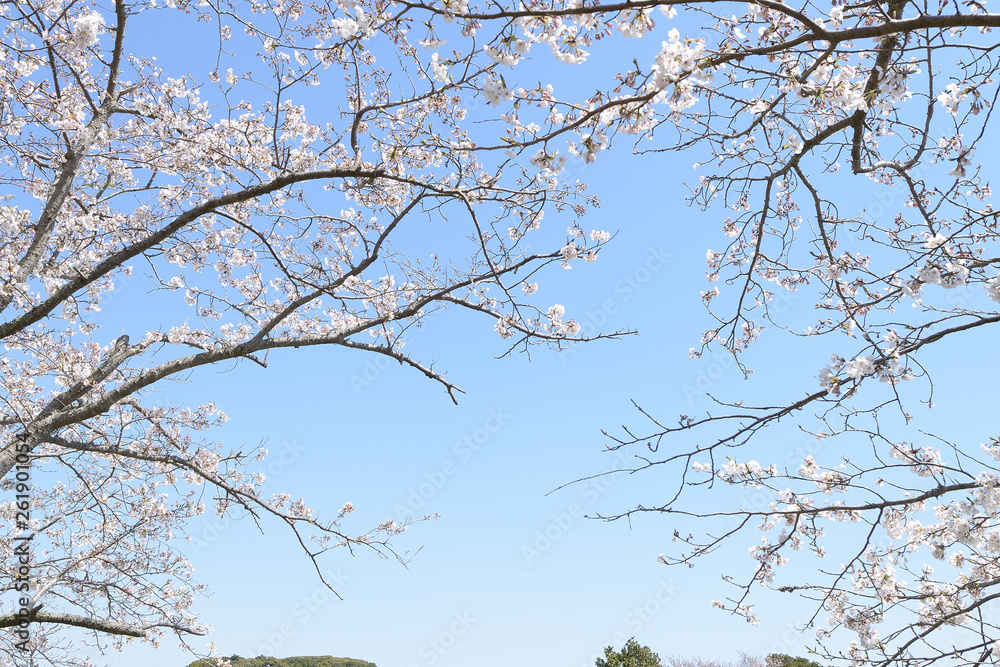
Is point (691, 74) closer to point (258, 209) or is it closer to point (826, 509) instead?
point (826, 509)

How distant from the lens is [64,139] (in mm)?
4992

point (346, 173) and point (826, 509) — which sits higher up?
point (346, 173)

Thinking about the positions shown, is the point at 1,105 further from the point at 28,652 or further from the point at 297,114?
the point at 28,652

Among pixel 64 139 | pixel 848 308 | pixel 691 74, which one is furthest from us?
pixel 64 139

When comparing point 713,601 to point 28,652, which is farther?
point 28,652

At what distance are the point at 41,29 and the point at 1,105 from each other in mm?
962

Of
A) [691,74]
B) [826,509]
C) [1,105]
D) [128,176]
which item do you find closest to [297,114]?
Result: [128,176]

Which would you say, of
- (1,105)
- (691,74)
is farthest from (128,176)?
(691,74)

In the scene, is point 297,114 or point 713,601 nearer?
point 713,601

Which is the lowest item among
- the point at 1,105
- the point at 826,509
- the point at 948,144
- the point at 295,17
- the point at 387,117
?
the point at 826,509

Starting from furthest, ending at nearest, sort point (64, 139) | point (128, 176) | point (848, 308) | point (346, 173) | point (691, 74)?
point (128, 176), point (64, 139), point (346, 173), point (848, 308), point (691, 74)

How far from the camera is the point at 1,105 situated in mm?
5230

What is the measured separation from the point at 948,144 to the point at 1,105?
286 inches

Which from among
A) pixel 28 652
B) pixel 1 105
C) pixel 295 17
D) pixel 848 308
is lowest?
pixel 28 652
